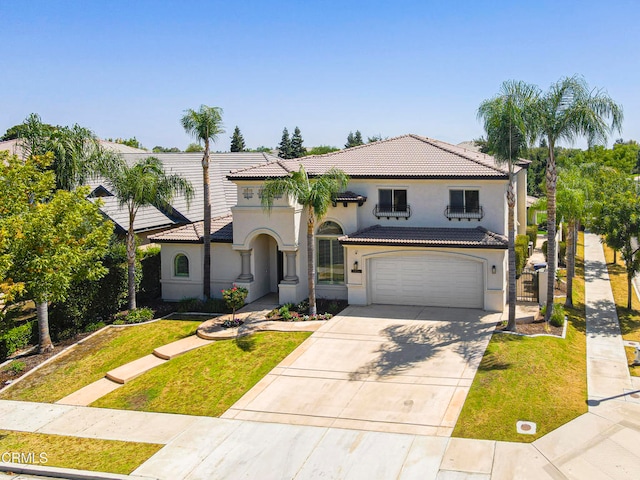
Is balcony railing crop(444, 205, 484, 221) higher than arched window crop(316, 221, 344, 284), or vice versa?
balcony railing crop(444, 205, 484, 221)

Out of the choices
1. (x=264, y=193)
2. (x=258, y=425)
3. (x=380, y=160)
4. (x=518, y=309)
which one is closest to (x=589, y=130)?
(x=518, y=309)

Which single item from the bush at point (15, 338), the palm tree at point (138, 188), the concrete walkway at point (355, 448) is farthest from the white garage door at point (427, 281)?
the bush at point (15, 338)

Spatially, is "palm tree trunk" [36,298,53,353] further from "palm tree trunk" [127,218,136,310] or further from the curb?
the curb

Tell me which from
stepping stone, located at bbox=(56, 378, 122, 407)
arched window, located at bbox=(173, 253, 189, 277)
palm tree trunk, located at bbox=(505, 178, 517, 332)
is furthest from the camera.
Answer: arched window, located at bbox=(173, 253, 189, 277)

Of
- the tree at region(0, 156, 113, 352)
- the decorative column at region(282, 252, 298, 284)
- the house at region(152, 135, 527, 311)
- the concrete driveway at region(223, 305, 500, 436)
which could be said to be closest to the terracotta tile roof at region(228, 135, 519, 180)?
the house at region(152, 135, 527, 311)

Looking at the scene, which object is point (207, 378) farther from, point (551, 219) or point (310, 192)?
point (551, 219)

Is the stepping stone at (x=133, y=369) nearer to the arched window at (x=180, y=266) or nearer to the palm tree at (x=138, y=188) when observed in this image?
the palm tree at (x=138, y=188)

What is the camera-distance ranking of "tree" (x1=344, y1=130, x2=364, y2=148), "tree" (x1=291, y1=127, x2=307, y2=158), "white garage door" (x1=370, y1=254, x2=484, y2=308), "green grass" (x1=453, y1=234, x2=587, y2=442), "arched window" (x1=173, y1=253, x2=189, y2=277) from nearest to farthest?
"green grass" (x1=453, y1=234, x2=587, y2=442), "white garage door" (x1=370, y1=254, x2=484, y2=308), "arched window" (x1=173, y1=253, x2=189, y2=277), "tree" (x1=291, y1=127, x2=307, y2=158), "tree" (x1=344, y1=130, x2=364, y2=148)
